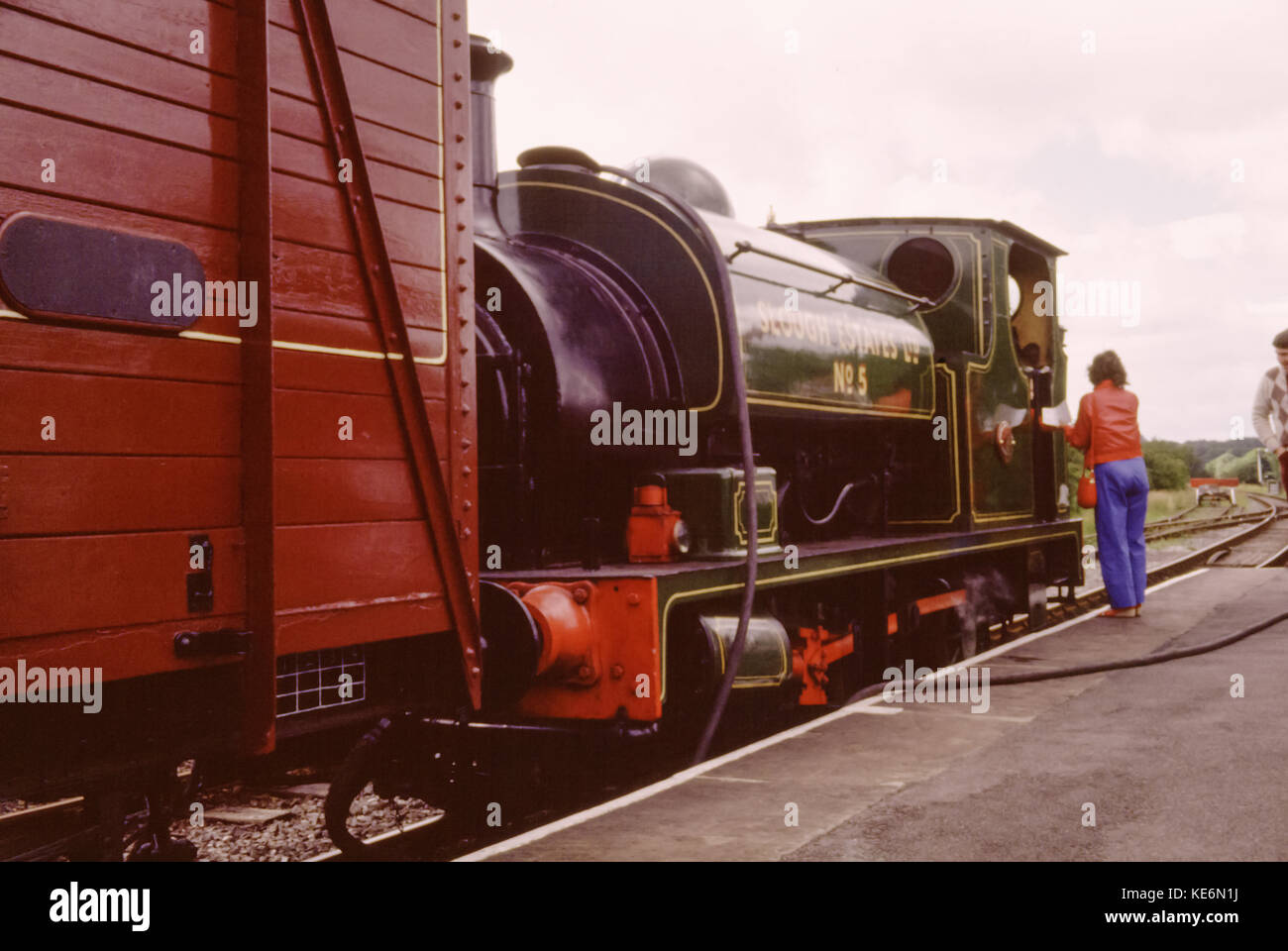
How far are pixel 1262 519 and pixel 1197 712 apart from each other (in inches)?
939

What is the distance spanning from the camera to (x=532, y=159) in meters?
5.70

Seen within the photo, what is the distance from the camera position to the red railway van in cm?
254

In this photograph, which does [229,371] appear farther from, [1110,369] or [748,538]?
[1110,369]

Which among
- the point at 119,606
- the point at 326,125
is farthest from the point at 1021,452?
the point at 119,606

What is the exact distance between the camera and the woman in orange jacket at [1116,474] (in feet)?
29.8

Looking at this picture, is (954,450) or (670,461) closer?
(670,461)

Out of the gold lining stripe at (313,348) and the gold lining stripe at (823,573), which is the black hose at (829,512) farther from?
the gold lining stripe at (313,348)

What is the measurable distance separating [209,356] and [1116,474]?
770 centimetres

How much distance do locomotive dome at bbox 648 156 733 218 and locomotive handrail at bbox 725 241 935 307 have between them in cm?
51

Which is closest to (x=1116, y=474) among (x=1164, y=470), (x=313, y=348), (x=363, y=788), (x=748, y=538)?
(x=748, y=538)

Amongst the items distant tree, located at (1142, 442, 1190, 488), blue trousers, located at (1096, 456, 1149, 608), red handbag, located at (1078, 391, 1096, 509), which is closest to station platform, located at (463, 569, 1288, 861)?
blue trousers, located at (1096, 456, 1149, 608)

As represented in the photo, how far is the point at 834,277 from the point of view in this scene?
677 cm

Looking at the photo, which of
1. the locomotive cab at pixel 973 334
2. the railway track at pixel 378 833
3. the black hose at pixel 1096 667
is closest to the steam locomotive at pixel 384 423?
the railway track at pixel 378 833
